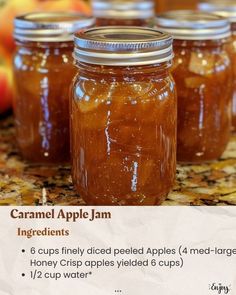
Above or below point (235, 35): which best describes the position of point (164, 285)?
below

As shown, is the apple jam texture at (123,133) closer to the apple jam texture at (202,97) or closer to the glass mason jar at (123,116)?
the glass mason jar at (123,116)

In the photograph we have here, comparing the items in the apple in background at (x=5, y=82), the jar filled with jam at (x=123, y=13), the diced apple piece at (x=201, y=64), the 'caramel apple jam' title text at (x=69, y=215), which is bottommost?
the 'caramel apple jam' title text at (x=69, y=215)

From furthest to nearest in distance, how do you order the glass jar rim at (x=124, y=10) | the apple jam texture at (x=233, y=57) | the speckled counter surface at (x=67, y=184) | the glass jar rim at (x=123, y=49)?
the glass jar rim at (x=124, y=10)
the apple jam texture at (x=233, y=57)
the speckled counter surface at (x=67, y=184)
the glass jar rim at (x=123, y=49)

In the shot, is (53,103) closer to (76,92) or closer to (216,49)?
(76,92)

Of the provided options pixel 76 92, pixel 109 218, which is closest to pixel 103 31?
pixel 76 92

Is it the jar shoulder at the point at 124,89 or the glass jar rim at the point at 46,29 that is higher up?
the glass jar rim at the point at 46,29

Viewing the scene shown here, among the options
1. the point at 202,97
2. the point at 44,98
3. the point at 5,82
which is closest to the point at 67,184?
the point at 44,98

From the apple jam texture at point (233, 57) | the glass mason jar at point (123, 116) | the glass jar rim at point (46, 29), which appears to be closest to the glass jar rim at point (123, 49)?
the glass mason jar at point (123, 116)

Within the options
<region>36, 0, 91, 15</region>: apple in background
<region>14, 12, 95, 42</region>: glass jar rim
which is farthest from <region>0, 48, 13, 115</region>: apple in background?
<region>14, 12, 95, 42</region>: glass jar rim
